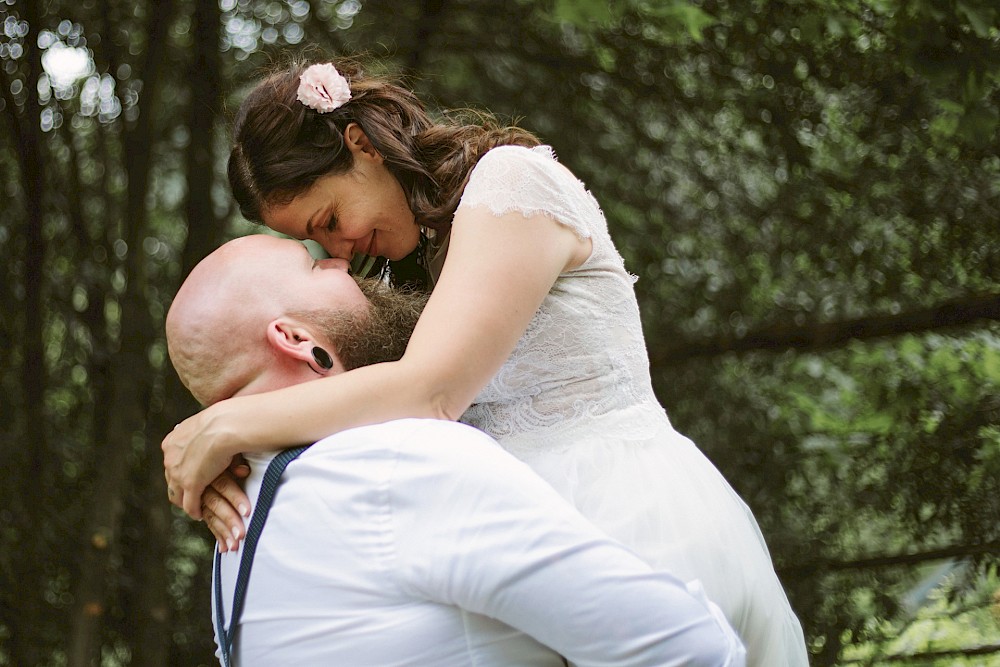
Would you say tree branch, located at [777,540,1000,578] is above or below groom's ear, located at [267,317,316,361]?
below

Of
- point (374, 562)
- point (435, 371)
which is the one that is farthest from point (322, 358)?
point (374, 562)

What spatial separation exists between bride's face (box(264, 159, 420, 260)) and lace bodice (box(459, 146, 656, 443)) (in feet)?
1.17

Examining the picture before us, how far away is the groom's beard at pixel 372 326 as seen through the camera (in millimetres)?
1782

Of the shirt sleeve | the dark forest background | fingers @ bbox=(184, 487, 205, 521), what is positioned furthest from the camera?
the dark forest background

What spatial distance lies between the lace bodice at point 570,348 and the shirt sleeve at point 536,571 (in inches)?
26.0

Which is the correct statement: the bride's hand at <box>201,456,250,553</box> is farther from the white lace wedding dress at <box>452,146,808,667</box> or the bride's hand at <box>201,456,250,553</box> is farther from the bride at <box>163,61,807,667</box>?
the white lace wedding dress at <box>452,146,808,667</box>

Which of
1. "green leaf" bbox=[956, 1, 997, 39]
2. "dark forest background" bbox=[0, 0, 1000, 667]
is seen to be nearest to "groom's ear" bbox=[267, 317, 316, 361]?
"green leaf" bbox=[956, 1, 997, 39]

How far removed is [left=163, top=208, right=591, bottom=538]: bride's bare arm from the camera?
1591 mm

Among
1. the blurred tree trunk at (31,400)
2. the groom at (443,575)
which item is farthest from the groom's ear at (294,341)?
the blurred tree trunk at (31,400)

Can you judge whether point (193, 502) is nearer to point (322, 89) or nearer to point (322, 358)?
point (322, 358)

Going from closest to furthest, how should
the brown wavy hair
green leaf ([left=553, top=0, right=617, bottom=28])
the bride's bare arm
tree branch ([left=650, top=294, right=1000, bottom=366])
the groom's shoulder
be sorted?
the groom's shoulder
the bride's bare arm
the brown wavy hair
green leaf ([left=553, top=0, right=617, bottom=28])
tree branch ([left=650, top=294, right=1000, bottom=366])

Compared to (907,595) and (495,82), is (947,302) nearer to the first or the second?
(907,595)

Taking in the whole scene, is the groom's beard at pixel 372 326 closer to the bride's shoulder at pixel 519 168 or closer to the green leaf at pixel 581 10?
the bride's shoulder at pixel 519 168

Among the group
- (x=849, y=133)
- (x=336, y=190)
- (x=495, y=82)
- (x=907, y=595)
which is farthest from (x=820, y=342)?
A: (x=336, y=190)
